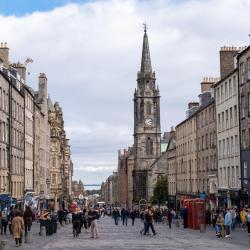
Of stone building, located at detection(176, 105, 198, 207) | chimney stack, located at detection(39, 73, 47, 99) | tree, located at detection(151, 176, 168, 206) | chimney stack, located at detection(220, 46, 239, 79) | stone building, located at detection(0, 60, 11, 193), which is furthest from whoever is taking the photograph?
tree, located at detection(151, 176, 168, 206)

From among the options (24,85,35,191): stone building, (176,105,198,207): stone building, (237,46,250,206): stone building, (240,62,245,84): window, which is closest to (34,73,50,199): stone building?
(24,85,35,191): stone building

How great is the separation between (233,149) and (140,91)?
83.1m

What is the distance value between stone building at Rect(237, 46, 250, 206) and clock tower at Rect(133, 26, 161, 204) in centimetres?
8287

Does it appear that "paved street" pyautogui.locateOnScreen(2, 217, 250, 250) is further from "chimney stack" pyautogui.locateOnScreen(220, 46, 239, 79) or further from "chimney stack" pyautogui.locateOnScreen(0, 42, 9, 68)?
"chimney stack" pyautogui.locateOnScreen(0, 42, 9, 68)

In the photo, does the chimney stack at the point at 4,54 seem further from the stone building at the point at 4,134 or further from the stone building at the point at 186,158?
the stone building at the point at 186,158

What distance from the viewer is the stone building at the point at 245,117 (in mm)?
51000

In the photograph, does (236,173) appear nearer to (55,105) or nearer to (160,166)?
(55,105)

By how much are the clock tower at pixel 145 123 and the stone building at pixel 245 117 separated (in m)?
82.9

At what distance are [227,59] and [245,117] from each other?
10691 mm

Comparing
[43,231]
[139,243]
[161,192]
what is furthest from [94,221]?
[161,192]

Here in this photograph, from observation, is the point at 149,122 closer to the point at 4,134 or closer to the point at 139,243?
the point at 4,134

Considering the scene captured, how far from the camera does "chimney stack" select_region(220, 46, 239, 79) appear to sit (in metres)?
60.7

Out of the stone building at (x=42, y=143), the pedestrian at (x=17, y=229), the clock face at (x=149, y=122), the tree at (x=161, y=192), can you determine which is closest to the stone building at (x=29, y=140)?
the stone building at (x=42, y=143)

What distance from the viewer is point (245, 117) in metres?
52.3
